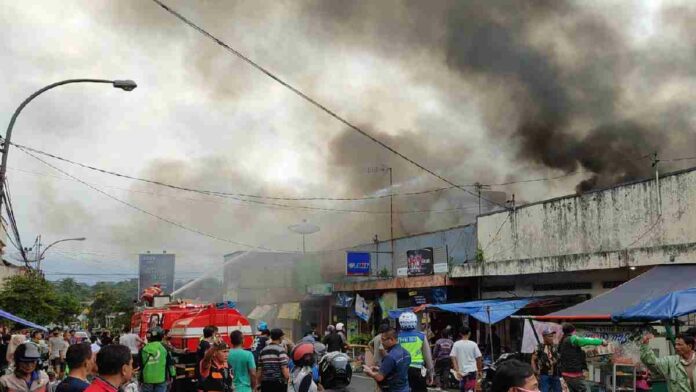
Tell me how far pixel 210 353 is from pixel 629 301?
6.05 metres

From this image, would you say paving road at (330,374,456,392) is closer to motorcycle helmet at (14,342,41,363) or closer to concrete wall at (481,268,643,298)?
concrete wall at (481,268,643,298)

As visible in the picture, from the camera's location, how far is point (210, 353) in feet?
22.6

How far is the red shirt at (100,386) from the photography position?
3.36 metres

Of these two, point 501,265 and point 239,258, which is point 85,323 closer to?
point 239,258

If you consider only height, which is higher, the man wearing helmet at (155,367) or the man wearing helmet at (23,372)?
the man wearing helmet at (23,372)

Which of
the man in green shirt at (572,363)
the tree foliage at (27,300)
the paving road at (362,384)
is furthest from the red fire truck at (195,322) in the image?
the tree foliage at (27,300)

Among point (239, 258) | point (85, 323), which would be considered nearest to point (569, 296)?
point (239, 258)

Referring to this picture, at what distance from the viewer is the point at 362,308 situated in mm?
27406

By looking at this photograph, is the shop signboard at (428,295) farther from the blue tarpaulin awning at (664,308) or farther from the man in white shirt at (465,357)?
the blue tarpaulin awning at (664,308)

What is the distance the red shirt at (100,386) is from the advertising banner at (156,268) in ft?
167

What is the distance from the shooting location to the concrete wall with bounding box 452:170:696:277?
591 inches

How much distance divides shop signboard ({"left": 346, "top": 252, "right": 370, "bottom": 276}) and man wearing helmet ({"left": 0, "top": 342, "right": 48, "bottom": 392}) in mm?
20751

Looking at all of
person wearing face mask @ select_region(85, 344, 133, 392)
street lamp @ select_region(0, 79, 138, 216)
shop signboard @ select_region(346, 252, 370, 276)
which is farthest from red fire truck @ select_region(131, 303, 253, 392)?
shop signboard @ select_region(346, 252, 370, 276)

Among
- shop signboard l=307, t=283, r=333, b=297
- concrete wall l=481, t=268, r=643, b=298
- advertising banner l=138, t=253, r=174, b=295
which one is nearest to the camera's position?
concrete wall l=481, t=268, r=643, b=298
